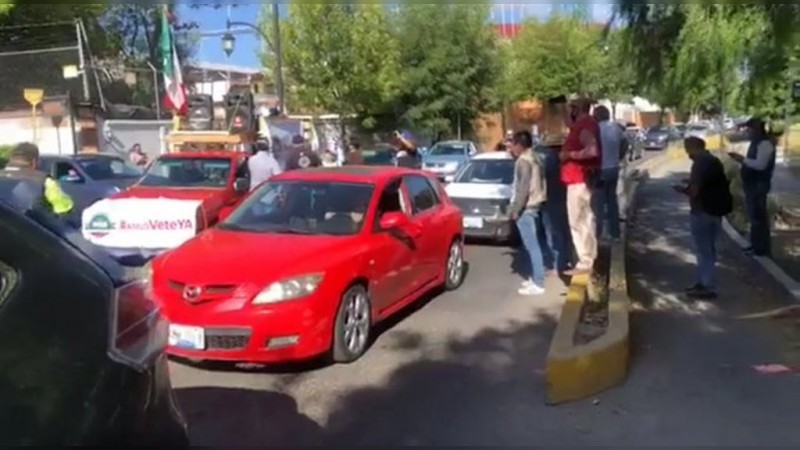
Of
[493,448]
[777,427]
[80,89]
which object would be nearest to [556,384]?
[493,448]

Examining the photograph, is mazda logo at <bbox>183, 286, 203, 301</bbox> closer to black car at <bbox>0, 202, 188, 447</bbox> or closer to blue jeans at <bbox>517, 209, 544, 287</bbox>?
black car at <bbox>0, 202, 188, 447</bbox>

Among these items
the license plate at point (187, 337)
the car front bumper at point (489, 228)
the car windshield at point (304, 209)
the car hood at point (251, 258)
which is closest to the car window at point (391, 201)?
the car windshield at point (304, 209)

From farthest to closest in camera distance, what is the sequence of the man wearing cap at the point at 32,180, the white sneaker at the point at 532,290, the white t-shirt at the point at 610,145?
1. the white t-shirt at the point at 610,145
2. the white sneaker at the point at 532,290
3. the man wearing cap at the point at 32,180

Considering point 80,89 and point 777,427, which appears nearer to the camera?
point 777,427

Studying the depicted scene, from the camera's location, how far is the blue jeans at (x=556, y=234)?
972 centimetres

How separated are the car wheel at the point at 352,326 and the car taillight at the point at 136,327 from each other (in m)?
3.75

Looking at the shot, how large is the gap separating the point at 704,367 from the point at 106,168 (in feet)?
47.4

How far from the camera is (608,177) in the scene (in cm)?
1120

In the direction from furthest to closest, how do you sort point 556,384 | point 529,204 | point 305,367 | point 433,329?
point 529,204
point 433,329
point 305,367
point 556,384

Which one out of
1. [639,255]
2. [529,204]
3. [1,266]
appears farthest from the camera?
[639,255]

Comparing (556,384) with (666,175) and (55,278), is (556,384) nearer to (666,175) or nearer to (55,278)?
(55,278)

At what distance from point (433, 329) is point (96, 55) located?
21.6m

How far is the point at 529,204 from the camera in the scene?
9.24 metres

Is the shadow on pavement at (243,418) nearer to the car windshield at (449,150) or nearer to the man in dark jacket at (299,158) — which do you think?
the man in dark jacket at (299,158)
